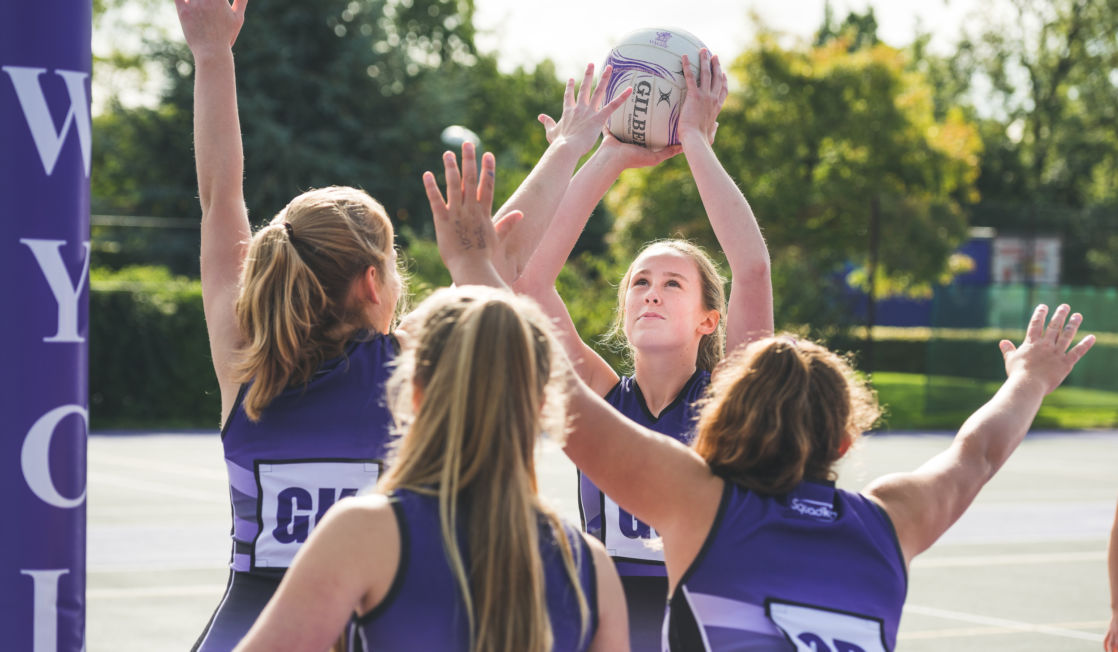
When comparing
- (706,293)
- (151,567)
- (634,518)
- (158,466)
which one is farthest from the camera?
(158,466)

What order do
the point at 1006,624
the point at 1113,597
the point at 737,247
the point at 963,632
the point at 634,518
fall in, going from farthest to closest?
1. the point at 1006,624
2. the point at 963,632
3. the point at 1113,597
4. the point at 634,518
5. the point at 737,247

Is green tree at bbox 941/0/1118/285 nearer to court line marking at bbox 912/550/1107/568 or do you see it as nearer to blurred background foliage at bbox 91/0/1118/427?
blurred background foliage at bbox 91/0/1118/427

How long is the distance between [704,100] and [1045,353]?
117 centimetres

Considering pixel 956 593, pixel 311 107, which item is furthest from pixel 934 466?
pixel 311 107

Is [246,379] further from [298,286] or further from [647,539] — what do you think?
[647,539]

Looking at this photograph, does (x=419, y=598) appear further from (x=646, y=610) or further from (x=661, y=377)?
(x=661, y=377)

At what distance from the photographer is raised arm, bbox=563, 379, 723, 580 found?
2.32 meters

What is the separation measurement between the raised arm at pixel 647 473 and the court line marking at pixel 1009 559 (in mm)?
8358

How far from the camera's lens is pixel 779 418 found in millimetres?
2385

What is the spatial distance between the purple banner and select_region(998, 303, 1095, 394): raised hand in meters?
2.18

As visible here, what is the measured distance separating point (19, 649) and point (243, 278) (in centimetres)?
91

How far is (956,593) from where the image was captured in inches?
357

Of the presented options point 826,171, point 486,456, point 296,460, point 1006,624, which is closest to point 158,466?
point 1006,624

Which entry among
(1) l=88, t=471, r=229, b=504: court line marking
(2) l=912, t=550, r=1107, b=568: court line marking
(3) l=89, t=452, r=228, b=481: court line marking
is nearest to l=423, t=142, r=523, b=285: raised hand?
(2) l=912, t=550, r=1107, b=568: court line marking
